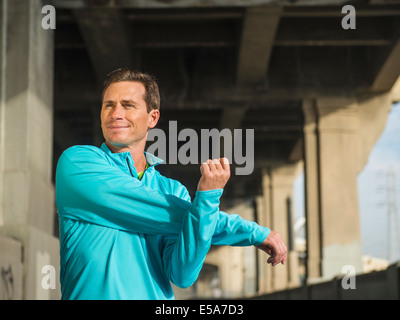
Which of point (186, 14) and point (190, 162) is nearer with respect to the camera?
point (186, 14)

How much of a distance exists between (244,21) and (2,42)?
583cm

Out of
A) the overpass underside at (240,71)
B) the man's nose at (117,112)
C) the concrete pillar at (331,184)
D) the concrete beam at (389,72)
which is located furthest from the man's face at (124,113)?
the concrete pillar at (331,184)

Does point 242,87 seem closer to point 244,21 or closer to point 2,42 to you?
point 244,21

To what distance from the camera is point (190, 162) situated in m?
32.2

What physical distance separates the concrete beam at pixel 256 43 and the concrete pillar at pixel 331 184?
86.3 inches

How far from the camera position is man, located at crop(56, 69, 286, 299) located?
7.29 ft

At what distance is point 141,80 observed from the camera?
8.39 feet

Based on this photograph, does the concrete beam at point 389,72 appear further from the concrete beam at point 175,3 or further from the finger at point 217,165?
the finger at point 217,165

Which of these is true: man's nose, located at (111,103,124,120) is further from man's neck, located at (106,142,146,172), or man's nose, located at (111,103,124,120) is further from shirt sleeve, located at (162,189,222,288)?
shirt sleeve, located at (162,189,222,288)

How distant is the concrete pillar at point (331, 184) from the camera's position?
19047mm

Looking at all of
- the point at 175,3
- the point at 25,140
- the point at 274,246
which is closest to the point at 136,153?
the point at 274,246

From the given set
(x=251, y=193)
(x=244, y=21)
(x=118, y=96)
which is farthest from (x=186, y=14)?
(x=251, y=193)

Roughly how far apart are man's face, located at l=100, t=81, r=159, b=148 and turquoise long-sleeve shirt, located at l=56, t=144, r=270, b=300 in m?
0.11

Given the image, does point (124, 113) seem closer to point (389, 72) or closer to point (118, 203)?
point (118, 203)
